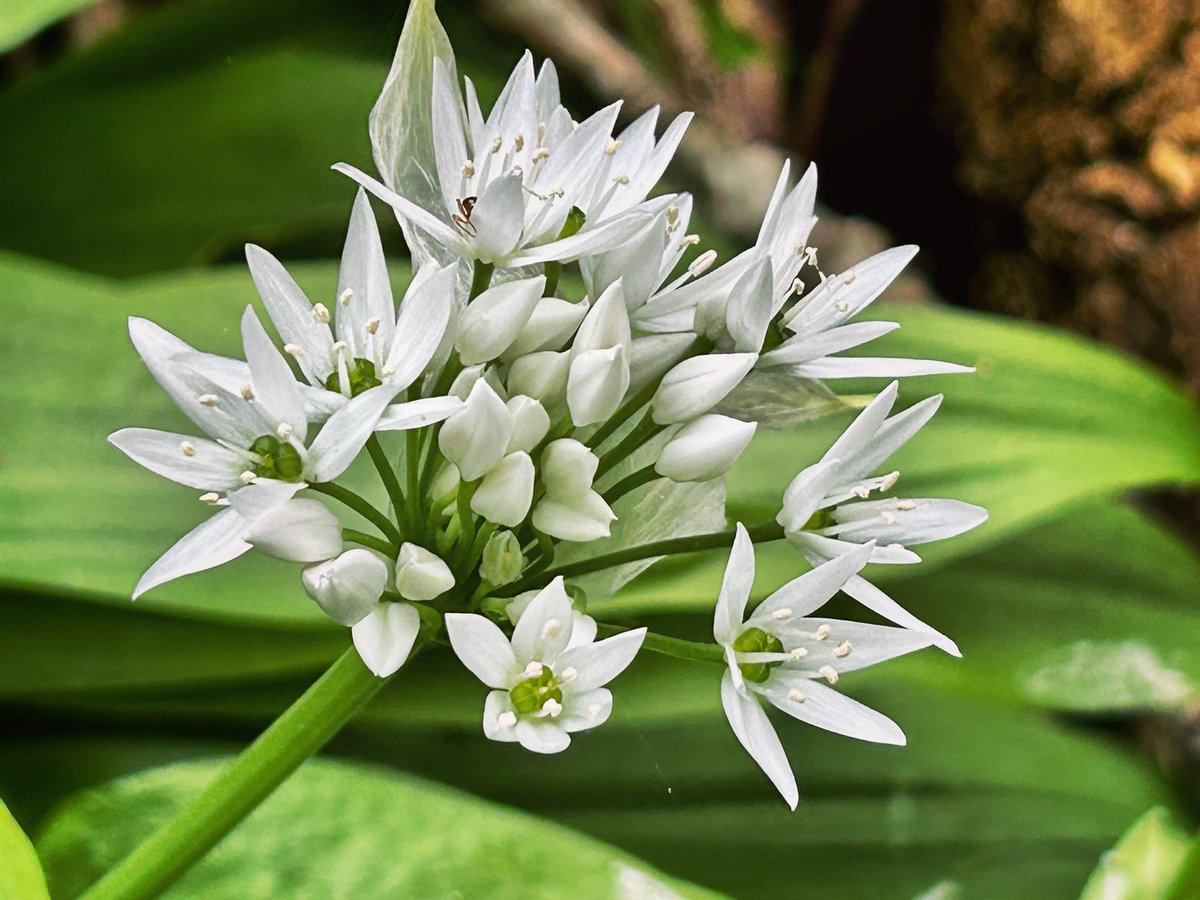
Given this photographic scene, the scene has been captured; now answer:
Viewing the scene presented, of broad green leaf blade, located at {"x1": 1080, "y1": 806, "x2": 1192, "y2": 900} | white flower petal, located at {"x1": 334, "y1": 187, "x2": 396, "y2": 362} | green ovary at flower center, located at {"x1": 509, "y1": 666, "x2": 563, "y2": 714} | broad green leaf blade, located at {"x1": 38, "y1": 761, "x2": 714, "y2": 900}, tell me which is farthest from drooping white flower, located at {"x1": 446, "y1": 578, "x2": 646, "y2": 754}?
broad green leaf blade, located at {"x1": 1080, "y1": 806, "x2": 1192, "y2": 900}

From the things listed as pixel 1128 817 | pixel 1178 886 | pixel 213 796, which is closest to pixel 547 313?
pixel 213 796

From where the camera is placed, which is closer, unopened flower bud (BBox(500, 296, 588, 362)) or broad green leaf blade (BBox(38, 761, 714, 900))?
unopened flower bud (BBox(500, 296, 588, 362))

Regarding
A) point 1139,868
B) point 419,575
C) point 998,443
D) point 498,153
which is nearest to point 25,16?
point 498,153

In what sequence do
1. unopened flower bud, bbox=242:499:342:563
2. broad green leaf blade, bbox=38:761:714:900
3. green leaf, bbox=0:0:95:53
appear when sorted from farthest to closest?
1. green leaf, bbox=0:0:95:53
2. broad green leaf blade, bbox=38:761:714:900
3. unopened flower bud, bbox=242:499:342:563

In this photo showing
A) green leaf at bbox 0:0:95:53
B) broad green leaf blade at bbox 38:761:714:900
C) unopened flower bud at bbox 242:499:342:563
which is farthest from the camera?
green leaf at bbox 0:0:95:53

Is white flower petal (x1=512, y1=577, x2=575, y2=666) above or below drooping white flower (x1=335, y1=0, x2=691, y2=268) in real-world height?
below

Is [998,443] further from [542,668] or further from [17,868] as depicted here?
[17,868]

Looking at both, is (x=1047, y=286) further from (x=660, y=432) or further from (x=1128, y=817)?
(x=660, y=432)

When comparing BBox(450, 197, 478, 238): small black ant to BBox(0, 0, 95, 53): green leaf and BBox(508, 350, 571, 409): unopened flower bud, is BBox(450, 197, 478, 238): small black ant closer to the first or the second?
BBox(508, 350, 571, 409): unopened flower bud
